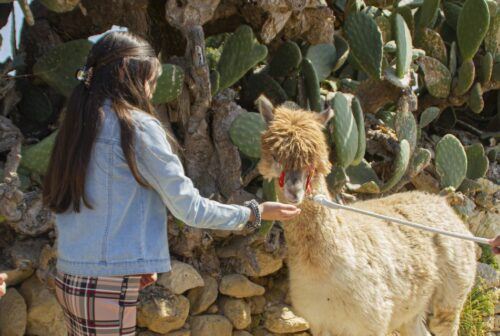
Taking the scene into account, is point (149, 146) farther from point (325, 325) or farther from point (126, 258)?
point (325, 325)

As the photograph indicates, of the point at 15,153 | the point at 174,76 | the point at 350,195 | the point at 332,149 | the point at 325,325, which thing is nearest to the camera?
the point at 325,325

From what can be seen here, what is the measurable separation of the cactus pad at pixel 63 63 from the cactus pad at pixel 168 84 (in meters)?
0.73

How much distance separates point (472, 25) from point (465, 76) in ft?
2.06

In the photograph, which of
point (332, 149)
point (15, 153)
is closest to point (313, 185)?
point (332, 149)

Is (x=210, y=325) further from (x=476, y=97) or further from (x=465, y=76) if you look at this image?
(x=476, y=97)

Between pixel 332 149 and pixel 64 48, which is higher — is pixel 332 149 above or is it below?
below

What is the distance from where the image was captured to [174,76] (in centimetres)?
497

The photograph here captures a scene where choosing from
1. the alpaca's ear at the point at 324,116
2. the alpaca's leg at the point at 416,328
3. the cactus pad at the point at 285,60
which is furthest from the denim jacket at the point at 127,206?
the cactus pad at the point at 285,60

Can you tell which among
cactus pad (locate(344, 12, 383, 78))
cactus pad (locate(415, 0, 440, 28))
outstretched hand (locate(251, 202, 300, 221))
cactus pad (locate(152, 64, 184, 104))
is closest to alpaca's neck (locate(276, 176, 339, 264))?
outstretched hand (locate(251, 202, 300, 221))

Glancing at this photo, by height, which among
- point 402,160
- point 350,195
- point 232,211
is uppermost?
point 232,211

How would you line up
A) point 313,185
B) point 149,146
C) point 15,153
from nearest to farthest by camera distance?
point 149,146 → point 313,185 → point 15,153

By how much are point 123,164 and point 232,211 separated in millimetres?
568

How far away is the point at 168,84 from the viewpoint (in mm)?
4953

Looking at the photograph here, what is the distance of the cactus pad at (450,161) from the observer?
653 cm
